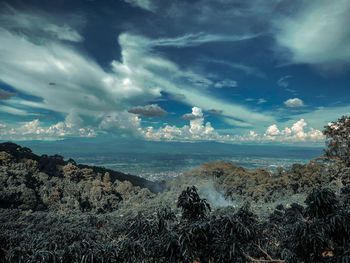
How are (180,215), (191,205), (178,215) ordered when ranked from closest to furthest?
(191,205)
(178,215)
(180,215)

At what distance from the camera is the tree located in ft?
81.1

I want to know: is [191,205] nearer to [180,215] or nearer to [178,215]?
[178,215]

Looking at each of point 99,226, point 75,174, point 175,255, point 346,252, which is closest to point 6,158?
point 75,174

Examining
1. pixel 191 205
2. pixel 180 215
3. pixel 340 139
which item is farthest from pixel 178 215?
pixel 340 139

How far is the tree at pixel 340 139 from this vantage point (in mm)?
24719

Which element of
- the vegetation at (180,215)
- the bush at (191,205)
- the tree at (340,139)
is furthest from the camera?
the tree at (340,139)

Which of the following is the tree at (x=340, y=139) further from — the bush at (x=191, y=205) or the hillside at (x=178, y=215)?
the bush at (x=191, y=205)

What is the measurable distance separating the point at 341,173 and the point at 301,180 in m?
6.28

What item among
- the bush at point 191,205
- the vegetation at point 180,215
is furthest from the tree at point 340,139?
the bush at point 191,205

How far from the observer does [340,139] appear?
25594 mm

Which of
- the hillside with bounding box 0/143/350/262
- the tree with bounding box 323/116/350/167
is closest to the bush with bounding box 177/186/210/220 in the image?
the hillside with bounding box 0/143/350/262

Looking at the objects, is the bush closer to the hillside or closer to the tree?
the hillside

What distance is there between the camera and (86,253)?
4.30m

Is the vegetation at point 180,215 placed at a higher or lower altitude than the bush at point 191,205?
lower
